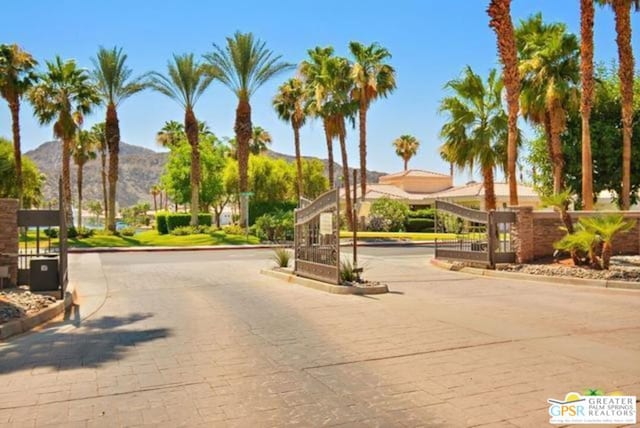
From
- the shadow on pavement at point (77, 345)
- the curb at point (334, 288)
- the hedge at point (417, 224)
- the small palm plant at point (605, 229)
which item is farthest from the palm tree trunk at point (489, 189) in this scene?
the shadow on pavement at point (77, 345)

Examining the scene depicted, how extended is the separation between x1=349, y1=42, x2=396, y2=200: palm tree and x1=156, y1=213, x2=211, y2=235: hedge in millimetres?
14827

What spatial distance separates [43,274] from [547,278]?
460 inches

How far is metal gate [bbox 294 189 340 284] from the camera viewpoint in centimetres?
1312

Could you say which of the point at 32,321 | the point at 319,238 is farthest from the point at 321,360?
the point at 319,238

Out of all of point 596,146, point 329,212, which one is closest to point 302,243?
point 329,212

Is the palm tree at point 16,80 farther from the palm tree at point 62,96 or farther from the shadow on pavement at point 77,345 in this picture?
the shadow on pavement at point 77,345

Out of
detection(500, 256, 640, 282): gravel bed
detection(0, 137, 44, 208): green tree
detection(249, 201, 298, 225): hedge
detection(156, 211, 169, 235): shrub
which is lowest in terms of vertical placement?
detection(500, 256, 640, 282): gravel bed

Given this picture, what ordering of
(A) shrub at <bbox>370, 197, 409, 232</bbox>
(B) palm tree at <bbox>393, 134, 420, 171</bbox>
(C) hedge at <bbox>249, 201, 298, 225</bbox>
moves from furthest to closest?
1. (B) palm tree at <bbox>393, 134, 420, 171</bbox>
2. (C) hedge at <bbox>249, 201, 298, 225</bbox>
3. (A) shrub at <bbox>370, 197, 409, 232</bbox>

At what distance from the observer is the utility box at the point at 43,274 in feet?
37.8

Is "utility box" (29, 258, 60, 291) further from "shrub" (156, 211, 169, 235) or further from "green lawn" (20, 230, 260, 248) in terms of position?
"shrub" (156, 211, 169, 235)

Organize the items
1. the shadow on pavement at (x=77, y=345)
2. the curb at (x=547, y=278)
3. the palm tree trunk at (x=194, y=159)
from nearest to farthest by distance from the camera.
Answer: the shadow on pavement at (x=77, y=345), the curb at (x=547, y=278), the palm tree trunk at (x=194, y=159)

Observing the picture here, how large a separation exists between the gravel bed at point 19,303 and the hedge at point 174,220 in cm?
3264

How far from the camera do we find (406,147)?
3452 inches

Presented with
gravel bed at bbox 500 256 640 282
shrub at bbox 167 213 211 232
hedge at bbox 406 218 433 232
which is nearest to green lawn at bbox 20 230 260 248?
shrub at bbox 167 213 211 232
